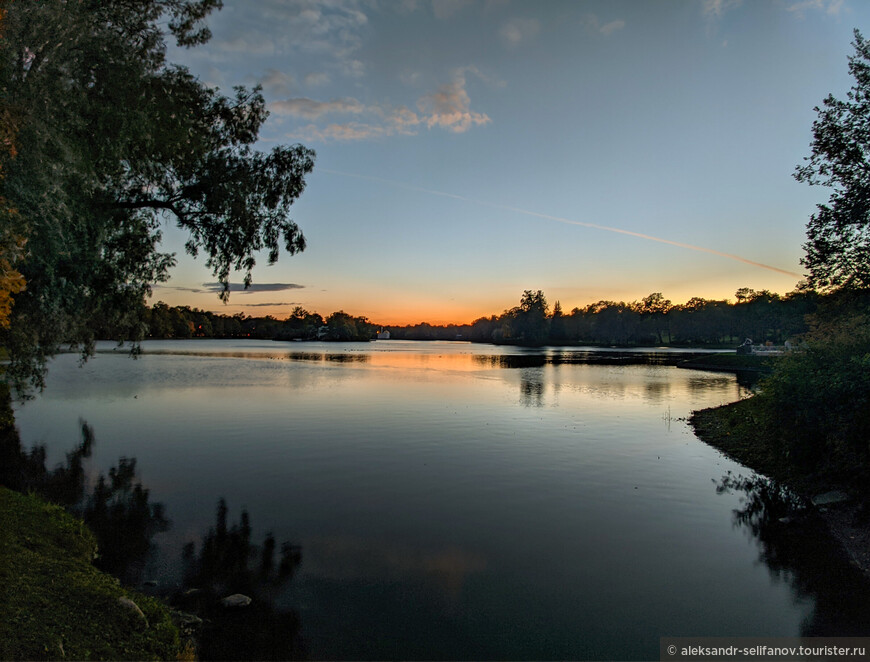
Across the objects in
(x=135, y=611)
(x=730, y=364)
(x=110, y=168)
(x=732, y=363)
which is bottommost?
(x=135, y=611)

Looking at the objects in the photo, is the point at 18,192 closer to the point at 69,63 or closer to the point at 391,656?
the point at 69,63

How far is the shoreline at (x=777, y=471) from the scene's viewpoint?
38.4 ft

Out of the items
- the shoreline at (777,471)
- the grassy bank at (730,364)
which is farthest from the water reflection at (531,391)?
the grassy bank at (730,364)

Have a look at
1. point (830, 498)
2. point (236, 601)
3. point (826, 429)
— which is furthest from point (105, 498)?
point (826, 429)

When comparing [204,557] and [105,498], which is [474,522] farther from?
[105,498]

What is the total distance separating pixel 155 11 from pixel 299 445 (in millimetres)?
17874

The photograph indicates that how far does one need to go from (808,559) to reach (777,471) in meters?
8.19

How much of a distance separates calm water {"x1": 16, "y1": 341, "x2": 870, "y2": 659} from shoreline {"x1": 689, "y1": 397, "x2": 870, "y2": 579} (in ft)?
3.45

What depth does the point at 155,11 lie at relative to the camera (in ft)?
54.3

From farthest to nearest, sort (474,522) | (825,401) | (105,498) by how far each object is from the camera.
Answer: (825,401) < (105,498) < (474,522)

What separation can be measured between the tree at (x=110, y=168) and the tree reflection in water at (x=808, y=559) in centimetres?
1604

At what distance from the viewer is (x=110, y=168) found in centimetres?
1476

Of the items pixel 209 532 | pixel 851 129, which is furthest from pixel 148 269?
pixel 851 129

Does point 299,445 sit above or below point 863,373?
below
